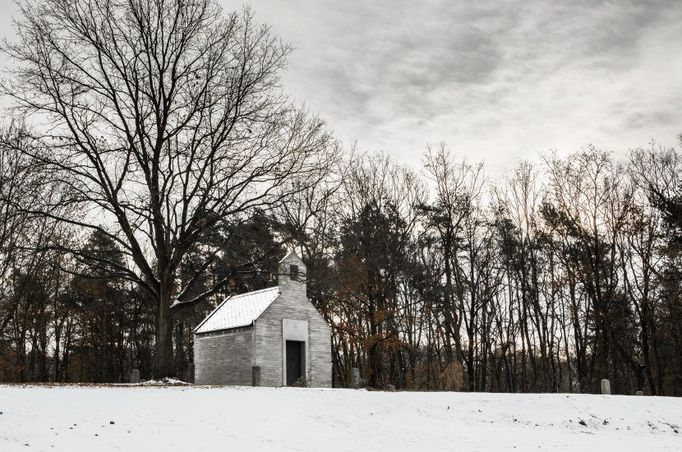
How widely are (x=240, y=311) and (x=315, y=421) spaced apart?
52.1 feet

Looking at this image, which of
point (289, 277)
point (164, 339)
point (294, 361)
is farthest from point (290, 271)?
point (164, 339)

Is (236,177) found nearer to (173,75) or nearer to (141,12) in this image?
(173,75)

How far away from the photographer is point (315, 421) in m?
16.7

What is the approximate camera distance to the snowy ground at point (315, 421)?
42.3ft

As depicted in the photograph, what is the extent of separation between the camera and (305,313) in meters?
31.7

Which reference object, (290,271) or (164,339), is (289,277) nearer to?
(290,271)

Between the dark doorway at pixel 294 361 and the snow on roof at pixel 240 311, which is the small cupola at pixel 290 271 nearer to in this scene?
the snow on roof at pixel 240 311

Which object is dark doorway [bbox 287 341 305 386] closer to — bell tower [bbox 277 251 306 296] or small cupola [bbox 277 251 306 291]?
bell tower [bbox 277 251 306 296]

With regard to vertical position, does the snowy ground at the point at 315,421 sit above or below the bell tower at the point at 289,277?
below

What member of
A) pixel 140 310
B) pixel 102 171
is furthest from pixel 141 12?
pixel 140 310

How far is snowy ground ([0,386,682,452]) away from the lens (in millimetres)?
12898

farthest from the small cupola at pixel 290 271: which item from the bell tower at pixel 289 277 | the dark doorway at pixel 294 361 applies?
the dark doorway at pixel 294 361

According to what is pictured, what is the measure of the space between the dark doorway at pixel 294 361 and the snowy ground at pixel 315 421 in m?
9.40

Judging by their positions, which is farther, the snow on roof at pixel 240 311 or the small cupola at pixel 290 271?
the small cupola at pixel 290 271
